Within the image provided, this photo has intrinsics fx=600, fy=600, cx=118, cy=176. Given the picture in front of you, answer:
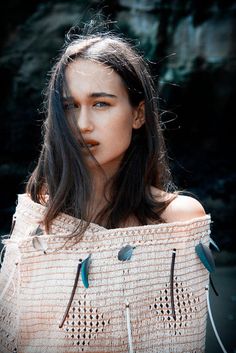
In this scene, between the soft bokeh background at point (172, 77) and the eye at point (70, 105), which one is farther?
the soft bokeh background at point (172, 77)

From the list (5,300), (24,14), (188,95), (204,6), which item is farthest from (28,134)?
(5,300)

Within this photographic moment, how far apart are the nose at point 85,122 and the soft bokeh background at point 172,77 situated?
7.63 ft

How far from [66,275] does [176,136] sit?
2.77 m

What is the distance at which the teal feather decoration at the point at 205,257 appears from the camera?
173cm

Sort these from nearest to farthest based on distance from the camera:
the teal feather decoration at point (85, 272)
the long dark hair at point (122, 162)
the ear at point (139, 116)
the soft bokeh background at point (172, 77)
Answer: the teal feather decoration at point (85, 272) → the long dark hair at point (122, 162) → the ear at point (139, 116) → the soft bokeh background at point (172, 77)

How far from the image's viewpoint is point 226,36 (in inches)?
162

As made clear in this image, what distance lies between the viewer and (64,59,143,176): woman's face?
1.71m

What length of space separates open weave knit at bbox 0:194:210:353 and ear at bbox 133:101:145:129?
0.35m

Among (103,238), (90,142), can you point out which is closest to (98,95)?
(90,142)

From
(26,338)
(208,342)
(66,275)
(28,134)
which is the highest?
(66,275)

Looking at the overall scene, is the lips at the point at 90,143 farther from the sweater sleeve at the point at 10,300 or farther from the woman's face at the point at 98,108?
the sweater sleeve at the point at 10,300

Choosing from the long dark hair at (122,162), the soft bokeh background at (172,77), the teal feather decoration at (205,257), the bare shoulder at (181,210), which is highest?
the long dark hair at (122,162)

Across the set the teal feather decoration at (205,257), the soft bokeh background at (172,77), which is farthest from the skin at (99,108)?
the soft bokeh background at (172,77)

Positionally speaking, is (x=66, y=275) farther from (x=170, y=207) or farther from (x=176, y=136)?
(x=176, y=136)
